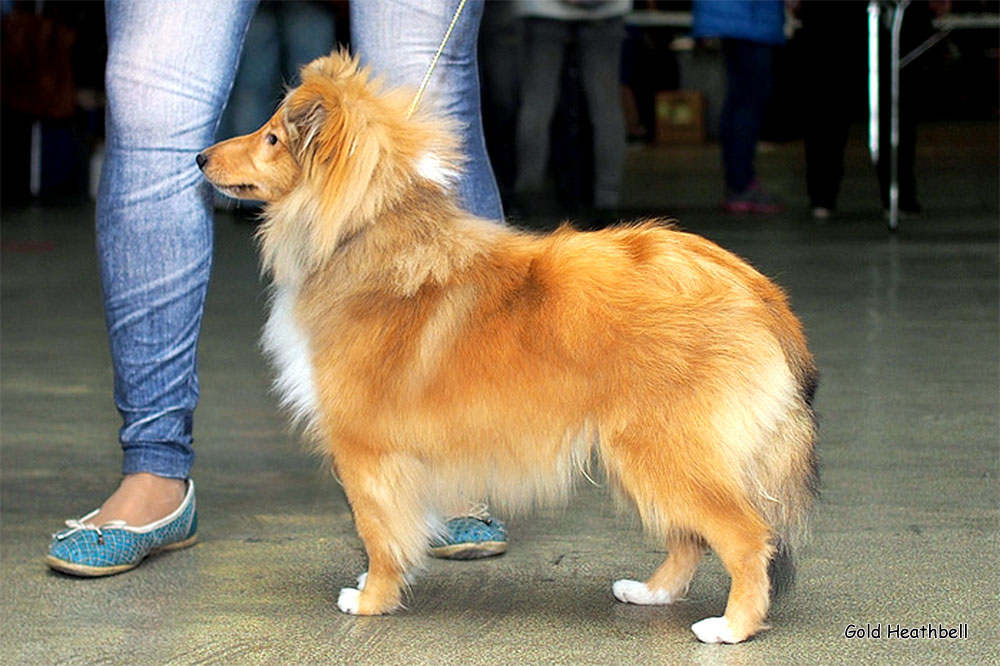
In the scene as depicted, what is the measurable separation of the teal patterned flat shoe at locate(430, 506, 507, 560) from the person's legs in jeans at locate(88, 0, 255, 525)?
540 millimetres

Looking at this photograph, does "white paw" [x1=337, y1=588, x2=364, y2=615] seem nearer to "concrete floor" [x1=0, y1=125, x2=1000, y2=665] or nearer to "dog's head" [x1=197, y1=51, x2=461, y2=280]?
"concrete floor" [x1=0, y1=125, x2=1000, y2=665]

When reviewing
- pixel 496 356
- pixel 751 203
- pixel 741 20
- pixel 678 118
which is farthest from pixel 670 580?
pixel 678 118

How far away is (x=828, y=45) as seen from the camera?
8977mm

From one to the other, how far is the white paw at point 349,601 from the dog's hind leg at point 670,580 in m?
0.46

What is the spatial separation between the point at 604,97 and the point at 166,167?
6.03 meters

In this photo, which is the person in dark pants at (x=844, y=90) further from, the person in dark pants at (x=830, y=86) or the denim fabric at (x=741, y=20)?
the denim fabric at (x=741, y=20)

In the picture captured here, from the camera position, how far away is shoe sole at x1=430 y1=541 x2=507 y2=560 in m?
2.83

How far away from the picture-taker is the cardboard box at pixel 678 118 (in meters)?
17.0

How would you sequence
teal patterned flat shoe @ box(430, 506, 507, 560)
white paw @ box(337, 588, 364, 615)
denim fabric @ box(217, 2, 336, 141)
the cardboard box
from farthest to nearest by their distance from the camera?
the cardboard box, denim fabric @ box(217, 2, 336, 141), teal patterned flat shoe @ box(430, 506, 507, 560), white paw @ box(337, 588, 364, 615)

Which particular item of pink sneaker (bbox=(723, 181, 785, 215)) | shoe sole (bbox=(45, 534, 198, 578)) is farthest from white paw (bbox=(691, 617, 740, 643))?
pink sneaker (bbox=(723, 181, 785, 215))

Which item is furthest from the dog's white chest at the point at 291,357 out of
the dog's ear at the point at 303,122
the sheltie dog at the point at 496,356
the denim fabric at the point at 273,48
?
the denim fabric at the point at 273,48

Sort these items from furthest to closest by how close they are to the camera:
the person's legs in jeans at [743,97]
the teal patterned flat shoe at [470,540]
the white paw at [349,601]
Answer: the person's legs in jeans at [743,97] < the teal patterned flat shoe at [470,540] < the white paw at [349,601]

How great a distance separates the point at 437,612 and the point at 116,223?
975 millimetres

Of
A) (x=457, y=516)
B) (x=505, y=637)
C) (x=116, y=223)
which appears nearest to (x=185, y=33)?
(x=116, y=223)
